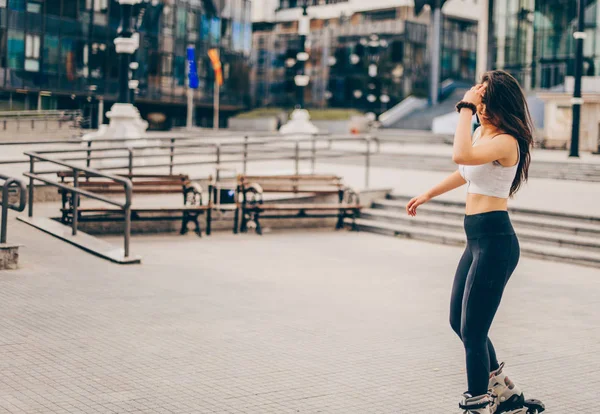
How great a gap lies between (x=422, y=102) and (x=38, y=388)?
68.5 metres

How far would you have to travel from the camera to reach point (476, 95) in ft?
16.5

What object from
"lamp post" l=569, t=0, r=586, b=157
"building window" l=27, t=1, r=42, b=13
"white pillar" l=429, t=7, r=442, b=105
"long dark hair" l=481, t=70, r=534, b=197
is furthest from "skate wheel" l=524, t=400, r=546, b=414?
"white pillar" l=429, t=7, r=442, b=105

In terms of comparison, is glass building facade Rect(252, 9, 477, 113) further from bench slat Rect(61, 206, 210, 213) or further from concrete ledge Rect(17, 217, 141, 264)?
concrete ledge Rect(17, 217, 141, 264)

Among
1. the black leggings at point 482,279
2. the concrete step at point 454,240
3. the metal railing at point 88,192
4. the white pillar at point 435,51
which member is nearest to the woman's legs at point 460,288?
the black leggings at point 482,279

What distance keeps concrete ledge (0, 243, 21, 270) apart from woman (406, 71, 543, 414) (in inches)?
247

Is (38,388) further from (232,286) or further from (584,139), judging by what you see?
(584,139)

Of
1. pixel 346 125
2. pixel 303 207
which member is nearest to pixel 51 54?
pixel 346 125

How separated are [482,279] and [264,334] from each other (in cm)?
308

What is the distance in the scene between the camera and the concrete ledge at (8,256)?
32.9ft

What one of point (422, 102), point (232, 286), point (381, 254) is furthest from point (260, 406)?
point (422, 102)

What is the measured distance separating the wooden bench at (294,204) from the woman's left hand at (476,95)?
390 inches

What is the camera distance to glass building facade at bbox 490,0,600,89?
5000 centimetres

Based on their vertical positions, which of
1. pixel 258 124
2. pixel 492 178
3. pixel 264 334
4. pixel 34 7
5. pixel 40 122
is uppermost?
pixel 34 7

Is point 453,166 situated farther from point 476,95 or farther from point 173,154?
point 476,95
